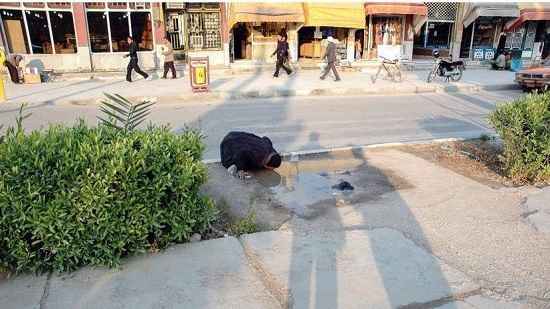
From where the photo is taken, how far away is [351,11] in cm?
1869

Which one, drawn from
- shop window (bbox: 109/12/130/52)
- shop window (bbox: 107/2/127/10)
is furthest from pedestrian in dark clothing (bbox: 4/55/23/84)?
shop window (bbox: 107/2/127/10)

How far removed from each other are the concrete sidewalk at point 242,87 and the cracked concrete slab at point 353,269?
9140 millimetres

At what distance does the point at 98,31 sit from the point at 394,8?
12.7 meters

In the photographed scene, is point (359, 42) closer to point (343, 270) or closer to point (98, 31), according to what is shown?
point (98, 31)

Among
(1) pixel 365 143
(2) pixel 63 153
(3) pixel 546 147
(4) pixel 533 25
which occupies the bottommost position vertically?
(1) pixel 365 143

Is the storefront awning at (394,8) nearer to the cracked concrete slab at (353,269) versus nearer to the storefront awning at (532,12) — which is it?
the storefront awning at (532,12)

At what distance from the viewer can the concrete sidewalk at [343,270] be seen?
300 centimetres

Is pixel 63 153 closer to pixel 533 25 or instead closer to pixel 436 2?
pixel 436 2

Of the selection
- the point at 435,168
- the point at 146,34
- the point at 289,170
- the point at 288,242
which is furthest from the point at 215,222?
the point at 146,34

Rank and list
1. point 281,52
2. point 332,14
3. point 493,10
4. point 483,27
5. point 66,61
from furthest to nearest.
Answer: point 483,27
point 493,10
point 332,14
point 66,61
point 281,52

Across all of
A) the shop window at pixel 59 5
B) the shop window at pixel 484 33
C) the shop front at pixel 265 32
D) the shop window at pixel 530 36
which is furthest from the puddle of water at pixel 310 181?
the shop window at pixel 530 36

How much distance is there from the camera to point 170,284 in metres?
3.13

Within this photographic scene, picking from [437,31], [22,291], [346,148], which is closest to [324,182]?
[346,148]

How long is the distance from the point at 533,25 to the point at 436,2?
246 inches
